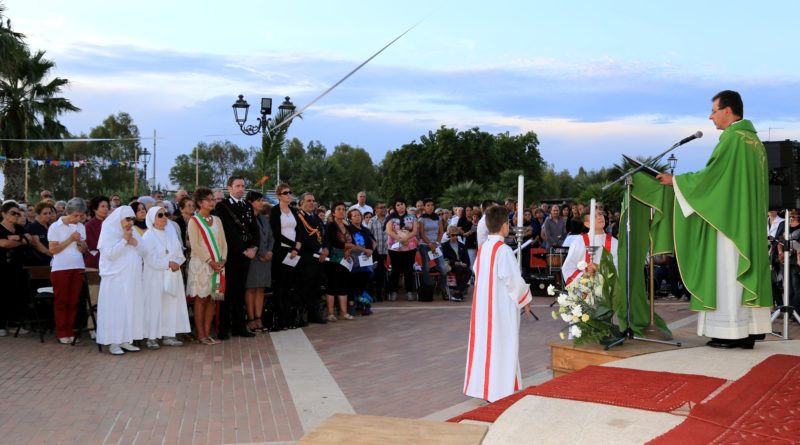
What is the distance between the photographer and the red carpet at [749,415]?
3572 mm

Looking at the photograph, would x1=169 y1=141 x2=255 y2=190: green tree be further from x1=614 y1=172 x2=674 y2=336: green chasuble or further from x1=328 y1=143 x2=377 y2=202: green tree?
x1=614 y1=172 x2=674 y2=336: green chasuble

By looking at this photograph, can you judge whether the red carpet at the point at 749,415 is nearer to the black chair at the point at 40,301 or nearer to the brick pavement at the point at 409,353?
the brick pavement at the point at 409,353

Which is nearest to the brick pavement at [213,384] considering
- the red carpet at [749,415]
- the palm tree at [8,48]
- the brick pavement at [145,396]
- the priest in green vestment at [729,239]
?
the brick pavement at [145,396]

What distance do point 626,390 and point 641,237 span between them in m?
2.78

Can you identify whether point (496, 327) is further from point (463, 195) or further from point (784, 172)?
point (463, 195)

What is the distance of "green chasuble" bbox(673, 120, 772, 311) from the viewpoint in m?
6.12

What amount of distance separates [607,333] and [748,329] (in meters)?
1.12

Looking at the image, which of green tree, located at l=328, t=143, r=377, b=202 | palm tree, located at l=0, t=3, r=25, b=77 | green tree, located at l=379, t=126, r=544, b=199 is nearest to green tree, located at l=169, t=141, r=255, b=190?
green tree, located at l=328, t=143, r=377, b=202

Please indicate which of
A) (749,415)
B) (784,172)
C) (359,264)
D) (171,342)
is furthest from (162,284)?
(784,172)

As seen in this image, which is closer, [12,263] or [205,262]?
[205,262]

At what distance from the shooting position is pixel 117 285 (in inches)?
349

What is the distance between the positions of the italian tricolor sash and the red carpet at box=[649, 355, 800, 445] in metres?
6.49

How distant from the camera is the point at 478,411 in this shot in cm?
438

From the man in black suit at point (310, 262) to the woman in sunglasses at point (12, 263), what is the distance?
143 inches
